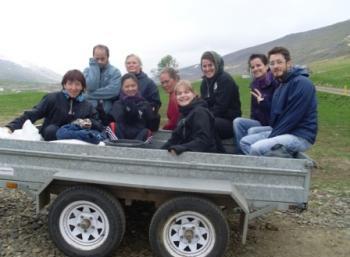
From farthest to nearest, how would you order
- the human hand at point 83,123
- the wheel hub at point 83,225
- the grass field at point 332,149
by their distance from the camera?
the grass field at point 332,149, the human hand at point 83,123, the wheel hub at point 83,225

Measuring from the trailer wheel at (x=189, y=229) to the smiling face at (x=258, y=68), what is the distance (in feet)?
7.24

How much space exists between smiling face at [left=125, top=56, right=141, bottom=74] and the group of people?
0.05 ft

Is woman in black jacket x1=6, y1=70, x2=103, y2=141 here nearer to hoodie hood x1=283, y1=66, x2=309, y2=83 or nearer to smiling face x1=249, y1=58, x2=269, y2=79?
smiling face x1=249, y1=58, x2=269, y2=79

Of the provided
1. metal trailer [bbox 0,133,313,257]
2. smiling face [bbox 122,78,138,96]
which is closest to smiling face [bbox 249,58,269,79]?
smiling face [bbox 122,78,138,96]

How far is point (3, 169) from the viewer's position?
4.45m

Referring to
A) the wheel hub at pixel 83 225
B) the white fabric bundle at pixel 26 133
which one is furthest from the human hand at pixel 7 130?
the wheel hub at pixel 83 225

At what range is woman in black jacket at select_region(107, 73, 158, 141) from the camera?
5660mm

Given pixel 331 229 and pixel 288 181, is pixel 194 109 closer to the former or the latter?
pixel 288 181

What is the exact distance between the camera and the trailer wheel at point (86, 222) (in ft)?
13.6

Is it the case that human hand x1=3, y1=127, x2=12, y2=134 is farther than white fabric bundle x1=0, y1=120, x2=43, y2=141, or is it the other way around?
human hand x1=3, y1=127, x2=12, y2=134

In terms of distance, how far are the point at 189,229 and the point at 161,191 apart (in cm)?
42

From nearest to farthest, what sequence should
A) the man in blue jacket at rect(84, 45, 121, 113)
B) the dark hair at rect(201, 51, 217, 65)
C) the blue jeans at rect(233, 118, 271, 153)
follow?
the blue jeans at rect(233, 118, 271, 153)
the dark hair at rect(201, 51, 217, 65)
the man in blue jacket at rect(84, 45, 121, 113)

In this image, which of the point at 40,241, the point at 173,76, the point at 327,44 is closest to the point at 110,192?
the point at 40,241

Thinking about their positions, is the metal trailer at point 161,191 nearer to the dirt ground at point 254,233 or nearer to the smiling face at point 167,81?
the dirt ground at point 254,233
